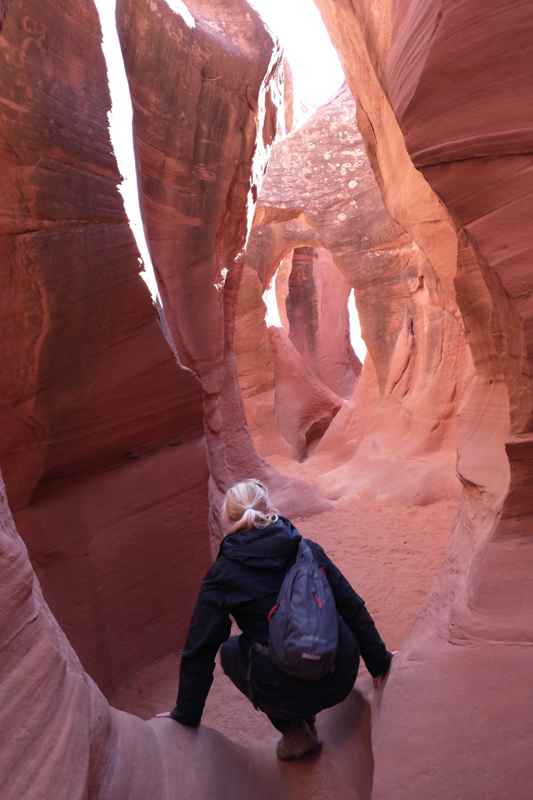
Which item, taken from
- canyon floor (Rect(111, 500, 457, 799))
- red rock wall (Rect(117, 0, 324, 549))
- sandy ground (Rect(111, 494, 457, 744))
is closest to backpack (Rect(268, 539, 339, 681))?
canyon floor (Rect(111, 500, 457, 799))

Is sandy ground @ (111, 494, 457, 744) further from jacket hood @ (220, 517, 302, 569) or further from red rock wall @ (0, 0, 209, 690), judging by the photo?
jacket hood @ (220, 517, 302, 569)

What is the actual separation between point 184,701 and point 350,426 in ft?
33.1

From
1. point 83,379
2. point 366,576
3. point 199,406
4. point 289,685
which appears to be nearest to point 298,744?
point 289,685

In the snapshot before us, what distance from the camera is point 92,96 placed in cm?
388

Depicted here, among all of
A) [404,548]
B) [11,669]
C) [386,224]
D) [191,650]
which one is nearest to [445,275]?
[404,548]

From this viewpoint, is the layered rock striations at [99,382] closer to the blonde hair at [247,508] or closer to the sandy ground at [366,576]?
the sandy ground at [366,576]

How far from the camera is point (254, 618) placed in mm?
2590

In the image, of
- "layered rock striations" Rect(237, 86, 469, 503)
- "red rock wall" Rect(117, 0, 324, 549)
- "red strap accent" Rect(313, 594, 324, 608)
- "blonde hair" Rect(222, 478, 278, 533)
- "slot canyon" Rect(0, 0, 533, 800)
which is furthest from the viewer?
"layered rock striations" Rect(237, 86, 469, 503)

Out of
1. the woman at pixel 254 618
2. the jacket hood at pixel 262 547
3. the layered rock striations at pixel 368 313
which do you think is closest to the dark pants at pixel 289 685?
the woman at pixel 254 618

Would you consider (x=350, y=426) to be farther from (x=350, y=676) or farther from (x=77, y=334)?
(x=350, y=676)

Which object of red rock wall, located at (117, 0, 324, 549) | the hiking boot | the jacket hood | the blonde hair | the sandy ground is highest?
red rock wall, located at (117, 0, 324, 549)

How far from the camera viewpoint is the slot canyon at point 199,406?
7.75 ft

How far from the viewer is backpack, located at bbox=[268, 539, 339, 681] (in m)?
2.38

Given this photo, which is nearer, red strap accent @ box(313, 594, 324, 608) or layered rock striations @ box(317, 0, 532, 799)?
layered rock striations @ box(317, 0, 532, 799)
